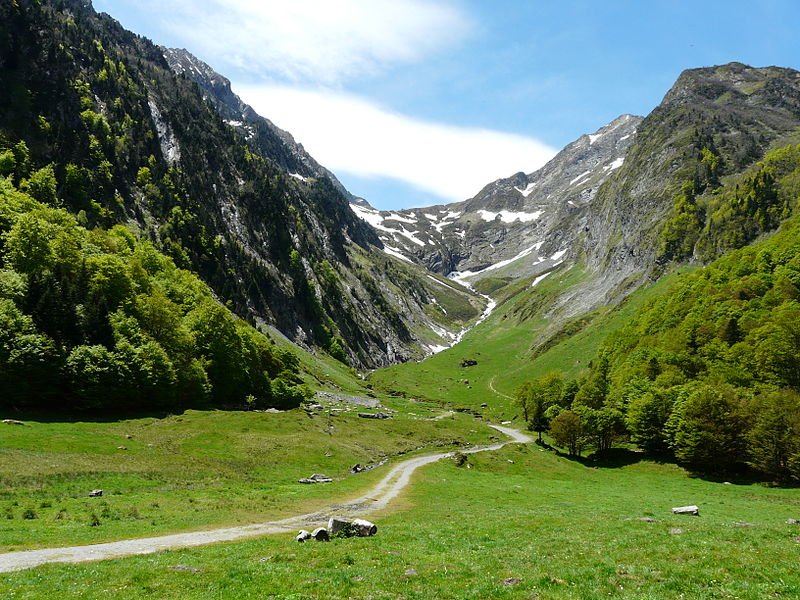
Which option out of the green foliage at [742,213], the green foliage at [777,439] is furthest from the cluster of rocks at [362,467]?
the green foliage at [742,213]

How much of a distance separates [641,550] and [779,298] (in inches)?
4387

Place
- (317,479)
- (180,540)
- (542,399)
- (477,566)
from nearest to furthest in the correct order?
(477,566), (180,540), (317,479), (542,399)

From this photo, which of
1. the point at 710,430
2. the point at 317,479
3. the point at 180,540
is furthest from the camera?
the point at 710,430

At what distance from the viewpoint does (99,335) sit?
8031 centimetres

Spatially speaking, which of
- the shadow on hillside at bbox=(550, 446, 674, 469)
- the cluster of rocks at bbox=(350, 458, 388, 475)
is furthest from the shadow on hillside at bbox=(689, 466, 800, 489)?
the cluster of rocks at bbox=(350, 458, 388, 475)

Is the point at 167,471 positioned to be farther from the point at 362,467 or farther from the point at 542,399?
the point at 542,399

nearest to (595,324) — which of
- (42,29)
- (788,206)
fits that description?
(788,206)

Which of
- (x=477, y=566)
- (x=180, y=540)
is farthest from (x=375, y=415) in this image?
(x=477, y=566)

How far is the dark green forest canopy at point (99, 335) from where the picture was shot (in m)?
67.5

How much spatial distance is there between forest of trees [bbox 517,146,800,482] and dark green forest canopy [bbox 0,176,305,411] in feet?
240

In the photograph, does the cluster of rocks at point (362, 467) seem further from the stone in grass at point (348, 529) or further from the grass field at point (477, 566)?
the stone in grass at point (348, 529)

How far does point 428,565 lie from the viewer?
2058 cm

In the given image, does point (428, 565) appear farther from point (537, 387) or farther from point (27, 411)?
point (537, 387)

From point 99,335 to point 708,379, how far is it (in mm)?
115029
